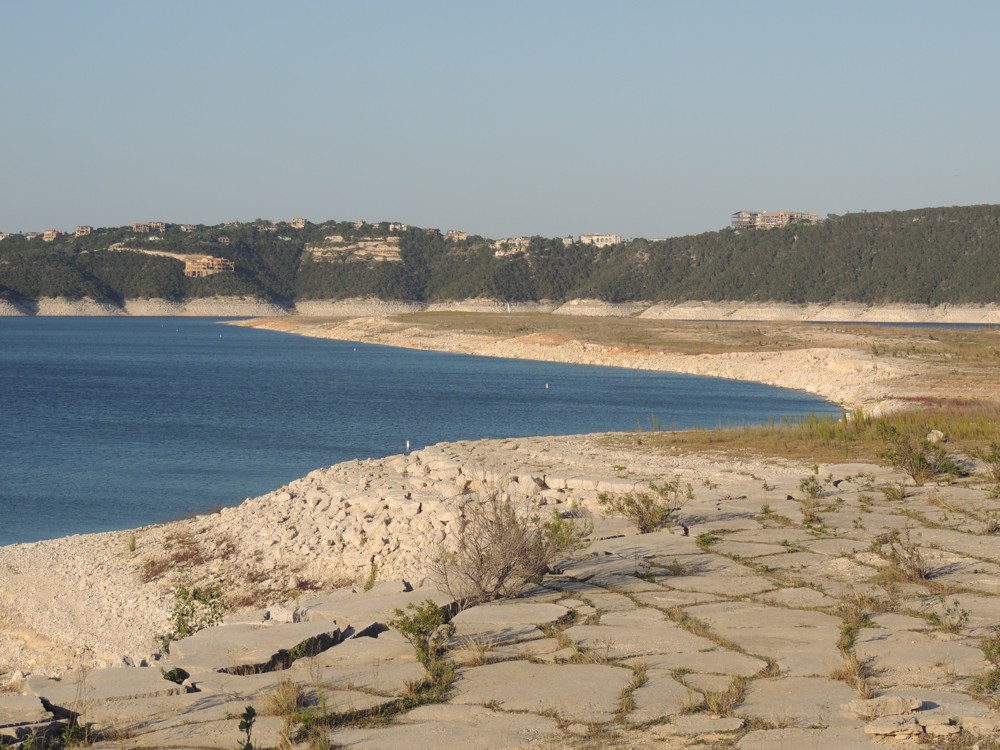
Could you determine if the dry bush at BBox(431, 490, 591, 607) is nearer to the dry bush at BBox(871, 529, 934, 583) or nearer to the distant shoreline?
the dry bush at BBox(871, 529, 934, 583)

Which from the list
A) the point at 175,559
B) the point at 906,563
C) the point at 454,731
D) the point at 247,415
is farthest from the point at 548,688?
the point at 247,415

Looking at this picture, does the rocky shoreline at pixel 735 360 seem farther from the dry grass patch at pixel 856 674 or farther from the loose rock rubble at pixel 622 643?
the dry grass patch at pixel 856 674

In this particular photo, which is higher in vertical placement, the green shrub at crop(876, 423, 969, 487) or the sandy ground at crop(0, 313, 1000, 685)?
the green shrub at crop(876, 423, 969, 487)

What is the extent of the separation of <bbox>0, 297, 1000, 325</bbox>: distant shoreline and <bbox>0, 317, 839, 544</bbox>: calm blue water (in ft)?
272

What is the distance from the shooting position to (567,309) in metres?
171

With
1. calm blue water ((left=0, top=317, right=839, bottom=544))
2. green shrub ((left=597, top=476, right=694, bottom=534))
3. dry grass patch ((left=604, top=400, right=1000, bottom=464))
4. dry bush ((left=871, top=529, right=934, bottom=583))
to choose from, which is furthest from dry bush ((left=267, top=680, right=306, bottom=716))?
calm blue water ((left=0, top=317, right=839, bottom=544))

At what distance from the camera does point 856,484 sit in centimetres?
1325

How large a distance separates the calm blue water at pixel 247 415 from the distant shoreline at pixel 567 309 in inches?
3266

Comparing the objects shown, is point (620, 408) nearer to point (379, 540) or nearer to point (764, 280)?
point (379, 540)

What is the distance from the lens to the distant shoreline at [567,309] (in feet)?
460

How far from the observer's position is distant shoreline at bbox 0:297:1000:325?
5517 inches

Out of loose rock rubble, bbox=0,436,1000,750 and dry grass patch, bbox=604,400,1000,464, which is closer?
loose rock rubble, bbox=0,436,1000,750

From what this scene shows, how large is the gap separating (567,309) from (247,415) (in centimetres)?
13542

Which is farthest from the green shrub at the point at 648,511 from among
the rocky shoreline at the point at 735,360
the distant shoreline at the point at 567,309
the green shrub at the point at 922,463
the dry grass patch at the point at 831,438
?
the distant shoreline at the point at 567,309
